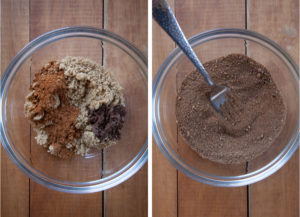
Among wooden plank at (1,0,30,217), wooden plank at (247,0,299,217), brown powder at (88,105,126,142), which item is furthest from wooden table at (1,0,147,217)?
wooden plank at (247,0,299,217)

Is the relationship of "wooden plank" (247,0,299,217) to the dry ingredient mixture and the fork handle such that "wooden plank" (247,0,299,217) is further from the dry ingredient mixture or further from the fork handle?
the fork handle

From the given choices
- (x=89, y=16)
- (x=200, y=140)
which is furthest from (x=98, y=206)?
(x=89, y=16)

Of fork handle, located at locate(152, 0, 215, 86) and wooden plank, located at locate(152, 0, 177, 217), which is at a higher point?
fork handle, located at locate(152, 0, 215, 86)

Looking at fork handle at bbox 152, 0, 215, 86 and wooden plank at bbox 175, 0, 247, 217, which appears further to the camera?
wooden plank at bbox 175, 0, 247, 217

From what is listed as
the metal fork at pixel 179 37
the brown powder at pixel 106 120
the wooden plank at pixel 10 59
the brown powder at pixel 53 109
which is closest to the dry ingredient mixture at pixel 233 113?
the metal fork at pixel 179 37

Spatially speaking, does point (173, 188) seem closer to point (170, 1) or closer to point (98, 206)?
point (98, 206)
